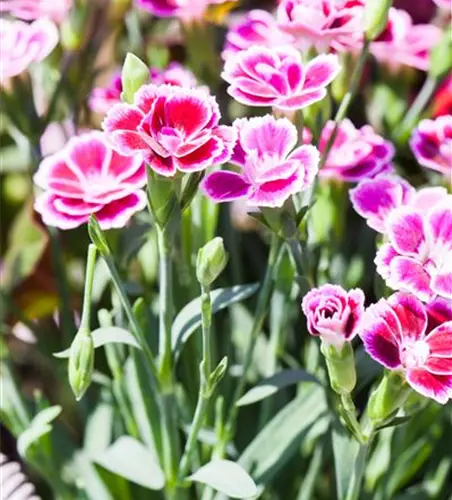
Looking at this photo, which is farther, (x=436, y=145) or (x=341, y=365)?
(x=436, y=145)

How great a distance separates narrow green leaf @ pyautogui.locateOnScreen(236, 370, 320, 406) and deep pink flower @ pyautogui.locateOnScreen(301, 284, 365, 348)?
16cm

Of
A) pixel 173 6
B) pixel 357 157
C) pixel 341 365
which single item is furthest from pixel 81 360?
pixel 173 6

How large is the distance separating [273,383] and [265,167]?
0.19m

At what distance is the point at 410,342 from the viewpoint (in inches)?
21.5

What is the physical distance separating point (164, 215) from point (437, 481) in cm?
39

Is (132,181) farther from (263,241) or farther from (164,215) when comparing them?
(263,241)

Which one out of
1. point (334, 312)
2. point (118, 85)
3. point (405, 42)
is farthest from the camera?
Answer: point (405, 42)

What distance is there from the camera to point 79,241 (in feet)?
3.45

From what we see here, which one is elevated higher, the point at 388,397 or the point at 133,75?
the point at 133,75

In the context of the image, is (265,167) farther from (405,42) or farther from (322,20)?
(405,42)

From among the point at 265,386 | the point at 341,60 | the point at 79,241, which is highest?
the point at 341,60

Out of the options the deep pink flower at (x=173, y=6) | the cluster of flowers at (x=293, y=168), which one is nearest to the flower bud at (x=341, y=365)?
the cluster of flowers at (x=293, y=168)

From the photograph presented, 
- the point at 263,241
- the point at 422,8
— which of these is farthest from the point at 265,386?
the point at 422,8

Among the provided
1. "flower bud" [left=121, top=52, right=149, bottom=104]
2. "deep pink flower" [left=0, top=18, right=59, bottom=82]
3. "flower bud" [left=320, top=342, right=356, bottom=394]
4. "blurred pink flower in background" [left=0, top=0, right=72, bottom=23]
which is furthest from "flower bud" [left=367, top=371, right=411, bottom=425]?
"blurred pink flower in background" [left=0, top=0, right=72, bottom=23]
